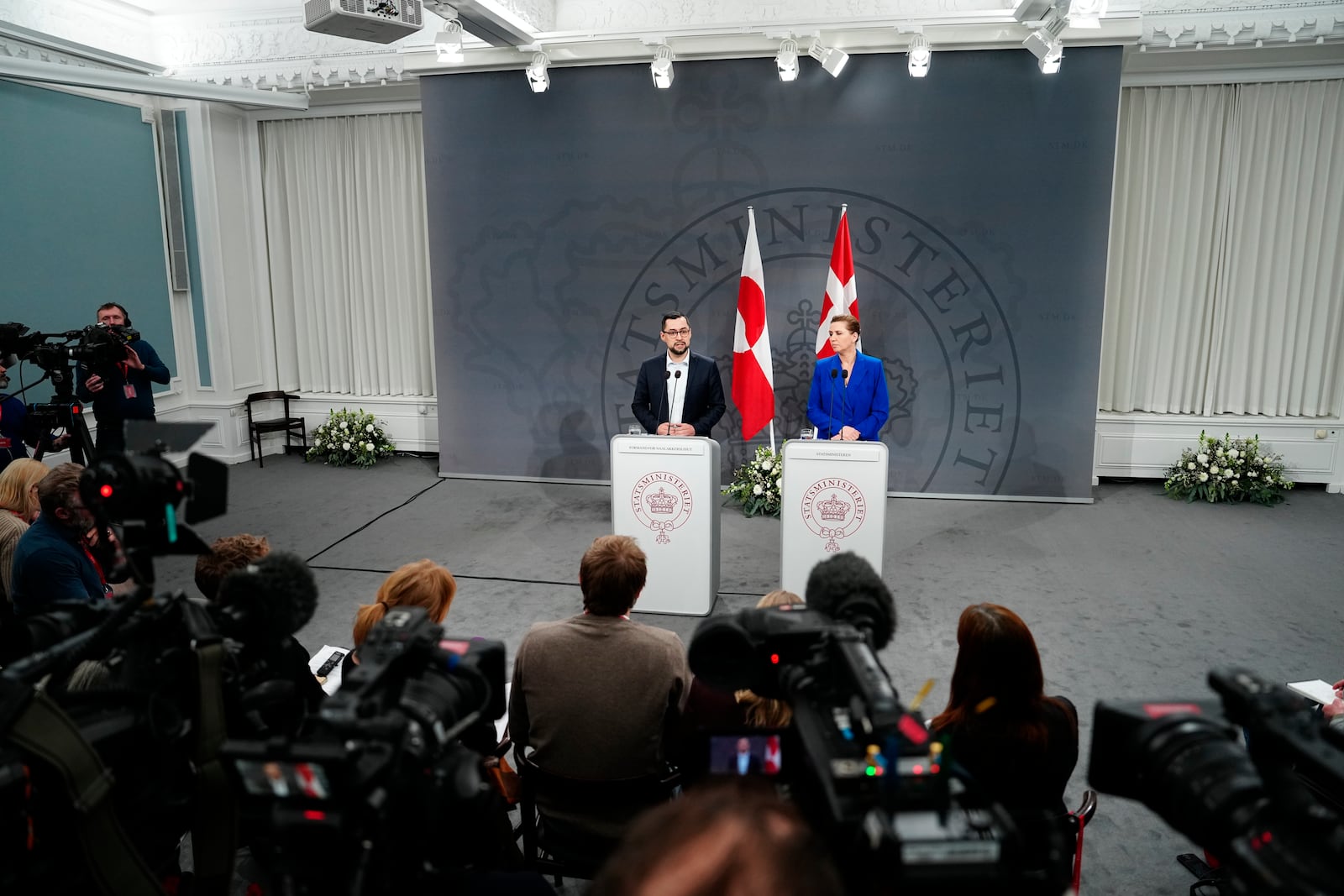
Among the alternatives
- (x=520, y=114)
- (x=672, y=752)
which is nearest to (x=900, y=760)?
(x=672, y=752)

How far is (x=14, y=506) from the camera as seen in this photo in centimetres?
347

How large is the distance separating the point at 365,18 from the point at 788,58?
8.85 feet

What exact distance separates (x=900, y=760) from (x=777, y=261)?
19.5 ft

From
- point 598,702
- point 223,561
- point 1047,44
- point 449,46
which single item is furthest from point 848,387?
point 449,46

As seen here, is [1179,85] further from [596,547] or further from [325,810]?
[325,810]

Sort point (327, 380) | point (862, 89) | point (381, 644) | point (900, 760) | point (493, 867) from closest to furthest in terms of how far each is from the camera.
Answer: point (900, 760) < point (381, 644) < point (493, 867) < point (862, 89) < point (327, 380)

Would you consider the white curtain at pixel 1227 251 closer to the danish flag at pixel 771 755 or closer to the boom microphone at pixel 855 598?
the boom microphone at pixel 855 598

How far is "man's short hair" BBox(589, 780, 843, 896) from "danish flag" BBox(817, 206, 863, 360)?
553 cm

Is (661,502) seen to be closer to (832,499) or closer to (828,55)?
(832,499)

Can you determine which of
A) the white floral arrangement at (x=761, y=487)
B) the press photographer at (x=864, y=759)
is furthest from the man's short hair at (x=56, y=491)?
the white floral arrangement at (x=761, y=487)

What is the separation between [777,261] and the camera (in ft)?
21.9

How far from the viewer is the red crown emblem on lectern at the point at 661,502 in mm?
4504

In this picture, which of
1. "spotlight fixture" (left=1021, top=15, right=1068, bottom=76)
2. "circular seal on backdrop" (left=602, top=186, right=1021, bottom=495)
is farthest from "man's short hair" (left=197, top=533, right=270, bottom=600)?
"spotlight fixture" (left=1021, top=15, right=1068, bottom=76)

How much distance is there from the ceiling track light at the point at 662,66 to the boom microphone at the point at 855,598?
5413 millimetres
